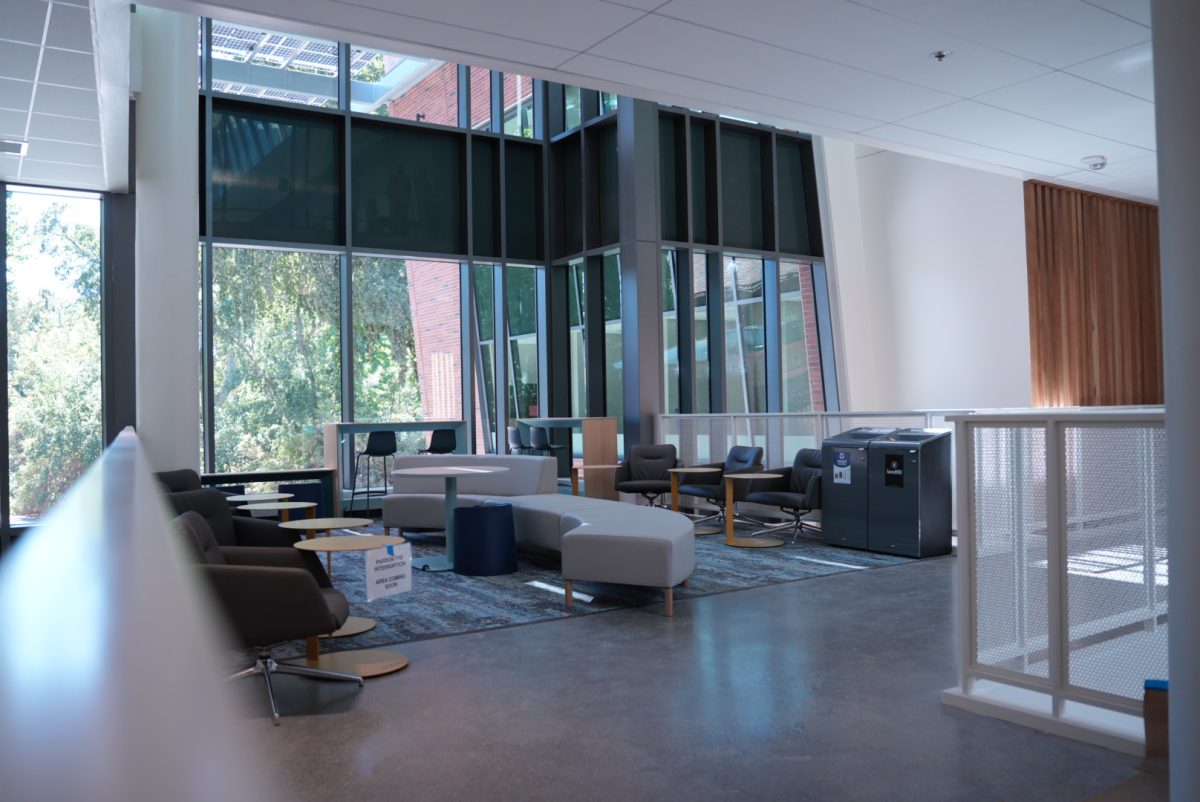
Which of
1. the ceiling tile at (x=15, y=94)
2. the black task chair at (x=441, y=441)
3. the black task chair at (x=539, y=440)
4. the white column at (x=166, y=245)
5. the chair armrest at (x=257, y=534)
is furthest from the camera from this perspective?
the black task chair at (x=539, y=440)

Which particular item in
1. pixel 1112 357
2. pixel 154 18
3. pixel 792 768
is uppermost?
pixel 154 18

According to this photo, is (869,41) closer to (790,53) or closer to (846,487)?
(790,53)

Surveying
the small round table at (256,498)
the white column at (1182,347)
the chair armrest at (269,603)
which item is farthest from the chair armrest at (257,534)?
the white column at (1182,347)

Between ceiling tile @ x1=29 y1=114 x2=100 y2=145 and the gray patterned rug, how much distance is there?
367cm

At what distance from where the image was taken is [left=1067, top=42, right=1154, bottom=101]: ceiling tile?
5715 millimetres

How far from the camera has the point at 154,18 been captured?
320 inches

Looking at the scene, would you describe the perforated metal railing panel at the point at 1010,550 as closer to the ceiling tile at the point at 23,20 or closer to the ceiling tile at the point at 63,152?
the ceiling tile at the point at 23,20

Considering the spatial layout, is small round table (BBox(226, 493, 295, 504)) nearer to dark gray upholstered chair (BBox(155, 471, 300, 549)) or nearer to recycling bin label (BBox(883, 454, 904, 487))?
dark gray upholstered chair (BBox(155, 471, 300, 549))

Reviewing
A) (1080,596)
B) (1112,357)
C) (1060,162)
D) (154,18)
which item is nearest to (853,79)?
(1060,162)

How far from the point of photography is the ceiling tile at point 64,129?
Result: 243 inches

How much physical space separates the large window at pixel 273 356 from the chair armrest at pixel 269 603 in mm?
7497

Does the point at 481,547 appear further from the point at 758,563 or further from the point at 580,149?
the point at 580,149

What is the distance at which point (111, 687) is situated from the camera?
1.41ft

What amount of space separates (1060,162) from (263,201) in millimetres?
8731
